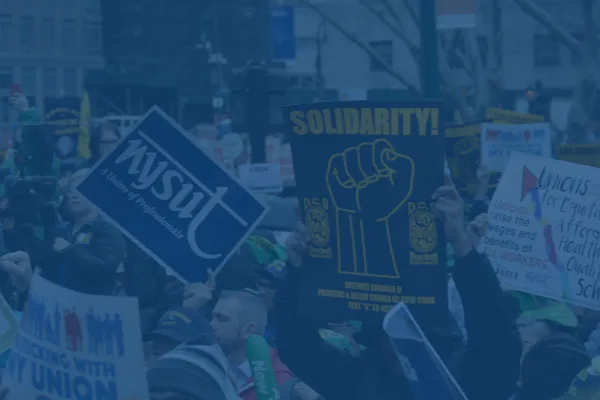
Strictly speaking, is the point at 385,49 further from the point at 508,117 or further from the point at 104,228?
the point at 104,228

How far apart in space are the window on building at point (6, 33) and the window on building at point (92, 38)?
3.02 metres

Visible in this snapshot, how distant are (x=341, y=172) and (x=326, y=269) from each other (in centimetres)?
34

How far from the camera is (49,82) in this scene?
3600 centimetres

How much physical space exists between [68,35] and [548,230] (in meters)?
33.3

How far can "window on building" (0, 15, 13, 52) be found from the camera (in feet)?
116

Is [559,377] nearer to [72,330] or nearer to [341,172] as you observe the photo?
[341,172]

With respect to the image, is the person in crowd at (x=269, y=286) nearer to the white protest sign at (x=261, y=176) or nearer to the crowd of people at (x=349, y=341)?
the crowd of people at (x=349, y=341)

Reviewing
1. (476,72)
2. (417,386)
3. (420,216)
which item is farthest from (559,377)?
(476,72)

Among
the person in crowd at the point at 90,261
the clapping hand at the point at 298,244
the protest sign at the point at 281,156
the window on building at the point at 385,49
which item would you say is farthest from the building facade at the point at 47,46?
the clapping hand at the point at 298,244

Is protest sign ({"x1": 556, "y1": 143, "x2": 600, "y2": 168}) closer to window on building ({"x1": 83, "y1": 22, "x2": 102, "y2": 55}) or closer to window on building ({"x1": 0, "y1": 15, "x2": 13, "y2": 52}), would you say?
window on building ({"x1": 0, "y1": 15, "x2": 13, "y2": 52})

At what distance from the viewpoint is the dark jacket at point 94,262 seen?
579cm

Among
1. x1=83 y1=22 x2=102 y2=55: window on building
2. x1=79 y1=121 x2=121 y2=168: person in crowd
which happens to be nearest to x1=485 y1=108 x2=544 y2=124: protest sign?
x1=79 y1=121 x2=121 y2=168: person in crowd

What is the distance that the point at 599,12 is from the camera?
124 feet

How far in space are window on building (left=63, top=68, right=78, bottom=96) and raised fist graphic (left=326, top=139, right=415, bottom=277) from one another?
3414 cm
